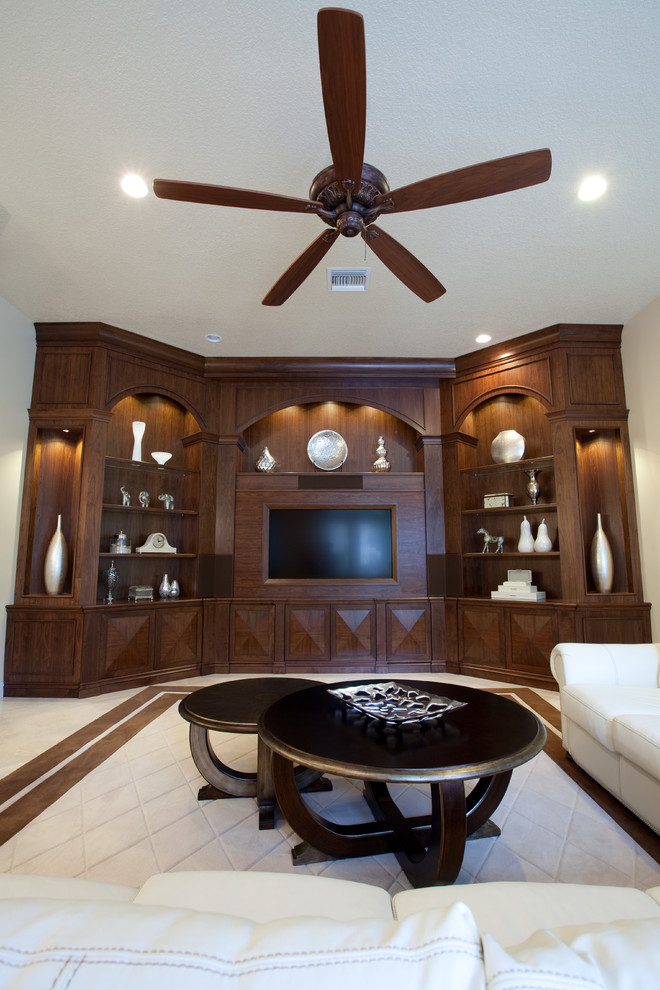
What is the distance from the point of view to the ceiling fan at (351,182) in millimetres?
1423

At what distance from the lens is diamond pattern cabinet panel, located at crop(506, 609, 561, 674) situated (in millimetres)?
4062

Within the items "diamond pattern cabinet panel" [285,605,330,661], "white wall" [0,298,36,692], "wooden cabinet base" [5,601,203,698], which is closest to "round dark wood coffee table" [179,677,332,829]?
"wooden cabinet base" [5,601,203,698]

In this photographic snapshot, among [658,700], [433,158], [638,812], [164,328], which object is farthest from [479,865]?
[164,328]

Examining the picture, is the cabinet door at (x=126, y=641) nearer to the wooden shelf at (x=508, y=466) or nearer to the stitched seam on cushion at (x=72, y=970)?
the wooden shelf at (x=508, y=466)

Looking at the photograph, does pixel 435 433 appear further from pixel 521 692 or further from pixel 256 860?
pixel 256 860

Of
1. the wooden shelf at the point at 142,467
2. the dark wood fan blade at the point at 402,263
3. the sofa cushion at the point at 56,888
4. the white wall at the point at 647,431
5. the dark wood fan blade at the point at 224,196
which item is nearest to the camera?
the sofa cushion at the point at 56,888

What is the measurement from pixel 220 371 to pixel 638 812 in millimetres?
4524

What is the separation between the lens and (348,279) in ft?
10.5

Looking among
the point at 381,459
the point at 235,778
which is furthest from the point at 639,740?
the point at 381,459

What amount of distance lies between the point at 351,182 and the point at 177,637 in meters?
3.90

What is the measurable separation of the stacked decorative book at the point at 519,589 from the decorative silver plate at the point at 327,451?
200 centimetres

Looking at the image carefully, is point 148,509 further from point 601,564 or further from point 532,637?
point 601,564

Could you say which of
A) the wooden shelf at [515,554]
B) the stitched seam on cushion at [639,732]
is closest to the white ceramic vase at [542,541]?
the wooden shelf at [515,554]

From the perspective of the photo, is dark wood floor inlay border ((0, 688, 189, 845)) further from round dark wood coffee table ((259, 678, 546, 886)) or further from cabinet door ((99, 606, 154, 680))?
round dark wood coffee table ((259, 678, 546, 886))
